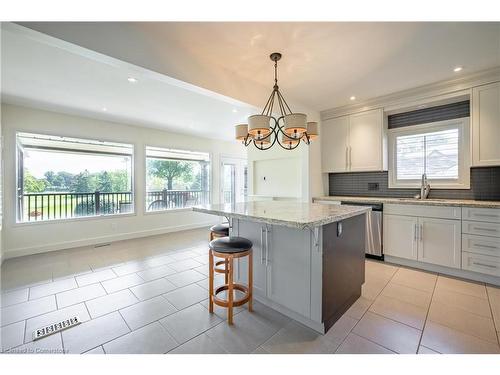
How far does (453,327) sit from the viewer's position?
1806 mm

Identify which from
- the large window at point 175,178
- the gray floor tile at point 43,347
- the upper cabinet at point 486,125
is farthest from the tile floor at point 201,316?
the large window at point 175,178

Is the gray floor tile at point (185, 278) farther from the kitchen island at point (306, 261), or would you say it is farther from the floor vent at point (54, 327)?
the floor vent at point (54, 327)

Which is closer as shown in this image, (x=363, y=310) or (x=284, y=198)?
(x=363, y=310)

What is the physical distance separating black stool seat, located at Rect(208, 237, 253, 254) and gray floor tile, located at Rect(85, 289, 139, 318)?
113 cm

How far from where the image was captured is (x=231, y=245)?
1.93 m

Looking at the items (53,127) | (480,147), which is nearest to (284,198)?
(480,147)

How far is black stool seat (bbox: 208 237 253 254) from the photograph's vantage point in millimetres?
1857

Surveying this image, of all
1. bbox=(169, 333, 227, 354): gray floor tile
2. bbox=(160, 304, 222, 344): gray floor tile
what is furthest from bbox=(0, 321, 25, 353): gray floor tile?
bbox=(169, 333, 227, 354): gray floor tile

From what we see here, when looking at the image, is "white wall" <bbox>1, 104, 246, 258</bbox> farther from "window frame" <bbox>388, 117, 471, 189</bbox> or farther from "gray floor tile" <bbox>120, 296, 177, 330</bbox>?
"window frame" <bbox>388, 117, 471, 189</bbox>

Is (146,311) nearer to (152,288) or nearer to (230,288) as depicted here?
(152,288)

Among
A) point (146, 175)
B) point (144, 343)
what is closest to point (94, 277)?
point (144, 343)
